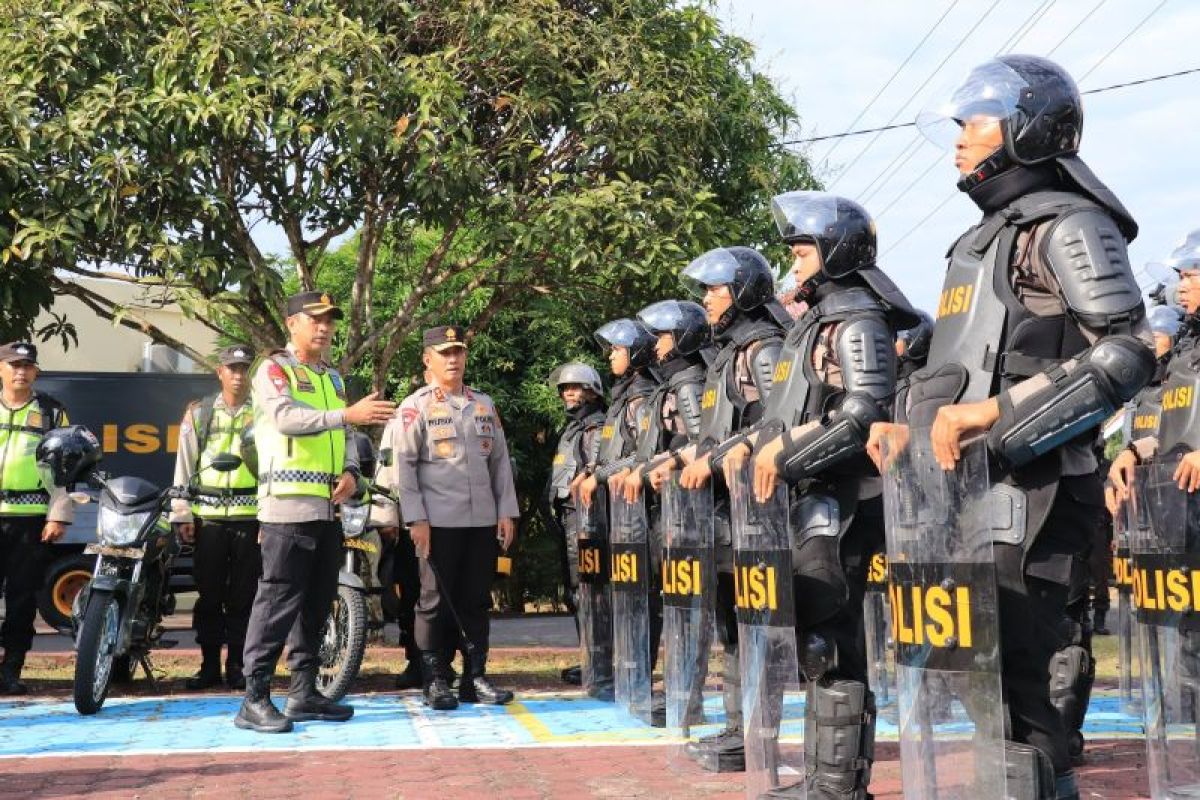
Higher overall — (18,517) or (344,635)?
(18,517)

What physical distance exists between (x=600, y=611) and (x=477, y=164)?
331 centimetres

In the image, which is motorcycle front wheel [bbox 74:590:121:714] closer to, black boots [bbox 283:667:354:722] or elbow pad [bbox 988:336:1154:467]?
black boots [bbox 283:667:354:722]

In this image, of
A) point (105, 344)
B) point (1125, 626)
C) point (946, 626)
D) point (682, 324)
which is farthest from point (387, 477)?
point (105, 344)

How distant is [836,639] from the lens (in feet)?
17.0

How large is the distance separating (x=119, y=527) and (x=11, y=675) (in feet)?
5.22

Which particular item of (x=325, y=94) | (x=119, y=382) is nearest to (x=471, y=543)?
(x=325, y=94)

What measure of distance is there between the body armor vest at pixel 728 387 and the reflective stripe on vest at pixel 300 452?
191 cm

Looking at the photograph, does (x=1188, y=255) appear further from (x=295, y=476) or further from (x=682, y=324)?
(x=295, y=476)

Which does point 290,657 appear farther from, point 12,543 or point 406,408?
point 12,543

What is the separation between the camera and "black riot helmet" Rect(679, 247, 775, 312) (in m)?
6.75

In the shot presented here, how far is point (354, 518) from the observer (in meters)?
9.08

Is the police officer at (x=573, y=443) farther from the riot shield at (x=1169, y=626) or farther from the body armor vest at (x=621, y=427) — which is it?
the riot shield at (x=1169, y=626)

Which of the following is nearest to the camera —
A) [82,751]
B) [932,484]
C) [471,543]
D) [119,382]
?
[932,484]

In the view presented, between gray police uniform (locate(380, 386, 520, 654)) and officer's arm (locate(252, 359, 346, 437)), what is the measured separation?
116cm
